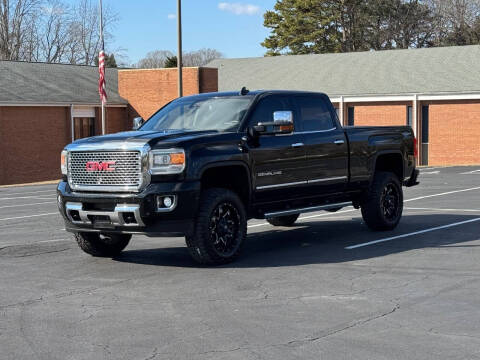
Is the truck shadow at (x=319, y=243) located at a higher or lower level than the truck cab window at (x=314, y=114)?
lower

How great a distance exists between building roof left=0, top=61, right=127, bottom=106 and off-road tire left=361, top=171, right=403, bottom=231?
97.5 ft

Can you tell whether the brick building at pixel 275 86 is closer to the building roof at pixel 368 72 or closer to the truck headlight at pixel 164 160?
the building roof at pixel 368 72

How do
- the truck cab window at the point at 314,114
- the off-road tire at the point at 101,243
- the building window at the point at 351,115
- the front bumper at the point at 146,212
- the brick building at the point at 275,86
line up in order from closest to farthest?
the front bumper at the point at 146,212 → the off-road tire at the point at 101,243 → the truck cab window at the point at 314,114 → the brick building at the point at 275,86 → the building window at the point at 351,115

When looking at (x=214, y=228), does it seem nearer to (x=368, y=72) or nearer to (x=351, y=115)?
(x=351, y=115)

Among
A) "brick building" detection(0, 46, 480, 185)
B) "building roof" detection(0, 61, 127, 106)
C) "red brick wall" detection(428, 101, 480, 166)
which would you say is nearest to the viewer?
"building roof" detection(0, 61, 127, 106)

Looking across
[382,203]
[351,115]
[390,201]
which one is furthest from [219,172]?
[351,115]

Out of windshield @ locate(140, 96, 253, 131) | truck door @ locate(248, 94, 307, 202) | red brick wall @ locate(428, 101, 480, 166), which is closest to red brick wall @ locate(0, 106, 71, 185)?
red brick wall @ locate(428, 101, 480, 166)

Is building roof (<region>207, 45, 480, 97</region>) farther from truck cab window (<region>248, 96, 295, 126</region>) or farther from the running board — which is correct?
truck cab window (<region>248, 96, 295, 126</region>)

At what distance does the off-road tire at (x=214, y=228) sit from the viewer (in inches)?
387

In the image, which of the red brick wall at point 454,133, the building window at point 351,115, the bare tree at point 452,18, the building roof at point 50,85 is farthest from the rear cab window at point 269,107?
the bare tree at point 452,18

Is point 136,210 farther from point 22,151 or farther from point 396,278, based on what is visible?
point 22,151

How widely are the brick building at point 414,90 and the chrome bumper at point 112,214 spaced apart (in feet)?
112

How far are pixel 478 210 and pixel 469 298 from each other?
27.3 ft

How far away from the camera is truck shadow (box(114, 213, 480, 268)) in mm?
10555
